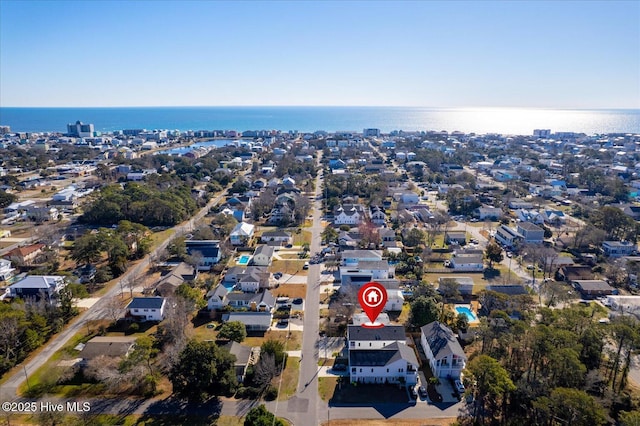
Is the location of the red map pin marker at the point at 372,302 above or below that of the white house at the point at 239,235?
above

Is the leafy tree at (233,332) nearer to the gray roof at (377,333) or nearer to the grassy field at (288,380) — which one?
the grassy field at (288,380)

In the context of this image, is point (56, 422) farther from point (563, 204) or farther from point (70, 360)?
point (563, 204)

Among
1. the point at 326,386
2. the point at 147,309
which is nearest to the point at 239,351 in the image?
the point at 326,386

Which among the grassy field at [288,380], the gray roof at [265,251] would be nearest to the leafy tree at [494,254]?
the gray roof at [265,251]

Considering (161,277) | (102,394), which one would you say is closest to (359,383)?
(102,394)

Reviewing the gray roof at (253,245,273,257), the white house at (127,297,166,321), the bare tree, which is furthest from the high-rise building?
the white house at (127,297,166,321)

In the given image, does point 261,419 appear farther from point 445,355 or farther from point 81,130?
point 81,130
